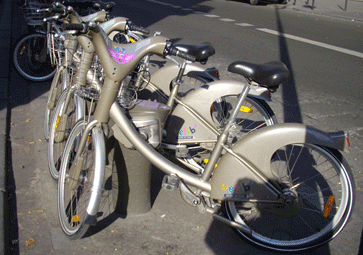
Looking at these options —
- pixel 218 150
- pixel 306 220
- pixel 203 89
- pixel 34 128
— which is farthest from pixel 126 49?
pixel 34 128

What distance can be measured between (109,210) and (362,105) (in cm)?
443

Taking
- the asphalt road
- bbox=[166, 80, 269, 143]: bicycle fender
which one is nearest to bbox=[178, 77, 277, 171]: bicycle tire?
bbox=[166, 80, 269, 143]: bicycle fender

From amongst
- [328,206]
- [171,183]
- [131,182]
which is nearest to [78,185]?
[131,182]

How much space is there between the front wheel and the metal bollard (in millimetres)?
722

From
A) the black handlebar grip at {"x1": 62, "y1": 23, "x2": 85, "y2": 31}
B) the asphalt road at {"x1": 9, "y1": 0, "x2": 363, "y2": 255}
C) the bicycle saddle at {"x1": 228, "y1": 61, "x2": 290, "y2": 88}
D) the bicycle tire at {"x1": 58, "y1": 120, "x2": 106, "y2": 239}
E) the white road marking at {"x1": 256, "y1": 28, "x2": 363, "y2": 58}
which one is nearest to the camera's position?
the black handlebar grip at {"x1": 62, "y1": 23, "x2": 85, "y2": 31}

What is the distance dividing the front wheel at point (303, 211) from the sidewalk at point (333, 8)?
1269 cm

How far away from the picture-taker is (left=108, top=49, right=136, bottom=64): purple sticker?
7.94ft

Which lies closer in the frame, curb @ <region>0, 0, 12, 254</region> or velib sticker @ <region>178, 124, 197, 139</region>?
curb @ <region>0, 0, 12, 254</region>

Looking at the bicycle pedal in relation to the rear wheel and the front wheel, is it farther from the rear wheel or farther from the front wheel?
the rear wheel

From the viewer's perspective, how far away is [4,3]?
12.8 metres

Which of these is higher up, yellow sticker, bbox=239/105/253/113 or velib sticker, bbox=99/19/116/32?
velib sticker, bbox=99/19/116/32

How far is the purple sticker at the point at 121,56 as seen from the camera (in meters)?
2.42

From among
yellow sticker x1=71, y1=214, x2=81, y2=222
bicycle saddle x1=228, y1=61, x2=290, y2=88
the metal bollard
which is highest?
bicycle saddle x1=228, y1=61, x2=290, y2=88

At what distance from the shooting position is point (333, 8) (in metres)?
15.9
